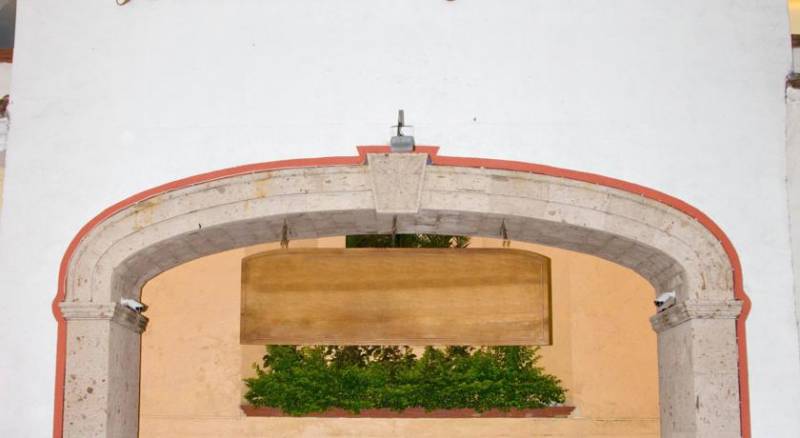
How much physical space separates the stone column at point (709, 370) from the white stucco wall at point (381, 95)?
0.51 metres

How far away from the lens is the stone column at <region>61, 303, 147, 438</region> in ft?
20.5

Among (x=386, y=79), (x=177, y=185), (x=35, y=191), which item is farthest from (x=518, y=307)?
(x=35, y=191)

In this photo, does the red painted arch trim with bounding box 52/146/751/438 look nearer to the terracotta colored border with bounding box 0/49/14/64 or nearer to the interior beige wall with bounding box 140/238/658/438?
the terracotta colored border with bounding box 0/49/14/64

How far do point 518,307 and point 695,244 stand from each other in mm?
1106

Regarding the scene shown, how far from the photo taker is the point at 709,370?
6188mm

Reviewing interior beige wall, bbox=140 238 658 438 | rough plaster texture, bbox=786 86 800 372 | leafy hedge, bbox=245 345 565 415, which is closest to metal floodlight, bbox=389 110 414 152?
rough plaster texture, bbox=786 86 800 372

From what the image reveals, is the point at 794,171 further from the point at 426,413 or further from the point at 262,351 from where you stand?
the point at 262,351

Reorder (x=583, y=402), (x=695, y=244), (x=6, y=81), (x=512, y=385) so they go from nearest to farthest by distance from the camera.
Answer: (x=695, y=244), (x=6, y=81), (x=512, y=385), (x=583, y=402)

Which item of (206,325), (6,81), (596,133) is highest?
(6,81)

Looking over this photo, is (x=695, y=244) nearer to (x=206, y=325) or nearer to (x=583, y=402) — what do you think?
(x=583, y=402)

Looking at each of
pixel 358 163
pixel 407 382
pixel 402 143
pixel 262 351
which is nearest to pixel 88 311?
pixel 358 163

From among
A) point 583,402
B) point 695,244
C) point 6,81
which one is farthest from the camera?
point 583,402

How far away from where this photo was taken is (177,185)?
6.57 meters

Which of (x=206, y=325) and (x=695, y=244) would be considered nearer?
(x=695, y=244)
